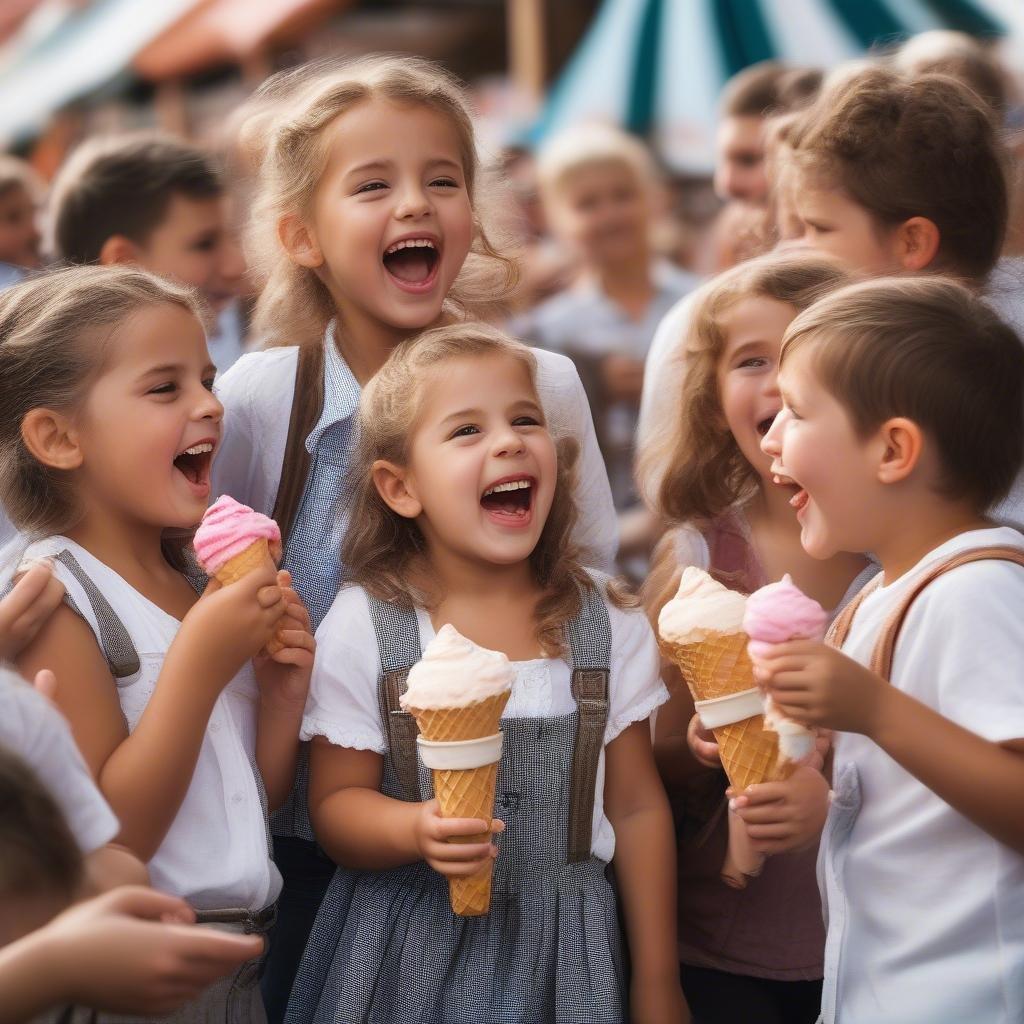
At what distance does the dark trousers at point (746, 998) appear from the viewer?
122 inches

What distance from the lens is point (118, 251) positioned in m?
5.09

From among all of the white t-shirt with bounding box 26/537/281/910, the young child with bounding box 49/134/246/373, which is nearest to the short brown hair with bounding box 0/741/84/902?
the white t-shirt with bounding box 26/537/281/910

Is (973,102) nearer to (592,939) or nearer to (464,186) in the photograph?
(464,186)

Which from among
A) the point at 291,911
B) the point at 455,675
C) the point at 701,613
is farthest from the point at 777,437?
the point at 291,911

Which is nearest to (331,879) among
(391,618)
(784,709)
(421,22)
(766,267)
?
(391,618)

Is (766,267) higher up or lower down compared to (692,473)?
higher up

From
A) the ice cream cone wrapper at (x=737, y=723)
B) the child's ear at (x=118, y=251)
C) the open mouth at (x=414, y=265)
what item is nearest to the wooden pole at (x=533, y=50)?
the child's ear at (x=118, y=251)

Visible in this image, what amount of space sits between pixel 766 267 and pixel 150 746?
67.7 inches

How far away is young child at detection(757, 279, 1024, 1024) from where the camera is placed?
2379 mm

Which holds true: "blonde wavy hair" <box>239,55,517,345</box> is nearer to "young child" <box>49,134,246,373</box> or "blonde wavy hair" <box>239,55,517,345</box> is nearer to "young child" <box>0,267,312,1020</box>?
"young child" <box>0,267,312,1020</box>

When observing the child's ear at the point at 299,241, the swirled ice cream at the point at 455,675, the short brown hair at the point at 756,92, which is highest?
the short brown hair at the point at 756,92

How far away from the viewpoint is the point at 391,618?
115 inches

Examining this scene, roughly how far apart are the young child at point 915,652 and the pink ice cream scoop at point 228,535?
3.17 ft

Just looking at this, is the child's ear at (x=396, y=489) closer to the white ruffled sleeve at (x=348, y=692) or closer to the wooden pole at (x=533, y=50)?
the white ruffled sleeve at (x=348, y=692)
